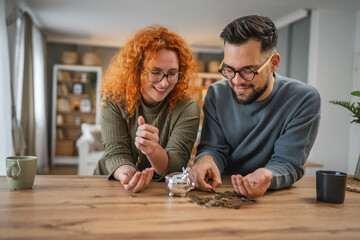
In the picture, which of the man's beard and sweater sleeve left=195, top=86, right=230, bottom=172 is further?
sweater sleeve left=195, top=86, right=230, bottom=172

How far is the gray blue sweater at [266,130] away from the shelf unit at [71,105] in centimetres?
Result: 632

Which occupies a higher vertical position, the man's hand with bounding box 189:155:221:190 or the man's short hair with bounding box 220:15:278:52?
the man's short hair with bounding box 220:15:278:52

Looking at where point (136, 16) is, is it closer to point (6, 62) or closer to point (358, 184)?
point (6, 62)

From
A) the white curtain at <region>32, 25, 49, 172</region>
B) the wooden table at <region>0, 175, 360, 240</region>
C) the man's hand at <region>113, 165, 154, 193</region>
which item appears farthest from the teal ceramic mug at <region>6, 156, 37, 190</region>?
the white curtain at <region>32, 25, 49, 172</region>

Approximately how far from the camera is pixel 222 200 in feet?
3.67

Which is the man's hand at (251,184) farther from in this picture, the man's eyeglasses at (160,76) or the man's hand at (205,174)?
the man's eyeglasses at (160,76)

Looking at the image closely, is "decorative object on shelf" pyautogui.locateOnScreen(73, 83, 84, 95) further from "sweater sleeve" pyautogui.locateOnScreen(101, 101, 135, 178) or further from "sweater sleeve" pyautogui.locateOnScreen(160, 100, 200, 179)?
"sweater sleeve" pyautogui.locateOnScreen(160, 100, 200, 179)

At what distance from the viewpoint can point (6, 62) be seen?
369cm

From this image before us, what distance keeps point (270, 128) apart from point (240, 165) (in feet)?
0.83

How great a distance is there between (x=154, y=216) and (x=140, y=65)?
91 centimetres

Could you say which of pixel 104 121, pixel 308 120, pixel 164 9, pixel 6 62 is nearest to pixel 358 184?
pixel 308 120

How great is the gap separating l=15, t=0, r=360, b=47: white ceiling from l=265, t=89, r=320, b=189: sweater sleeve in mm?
3611

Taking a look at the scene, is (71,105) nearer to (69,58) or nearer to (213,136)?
(69,58)

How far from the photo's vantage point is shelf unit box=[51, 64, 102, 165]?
24.5ft
